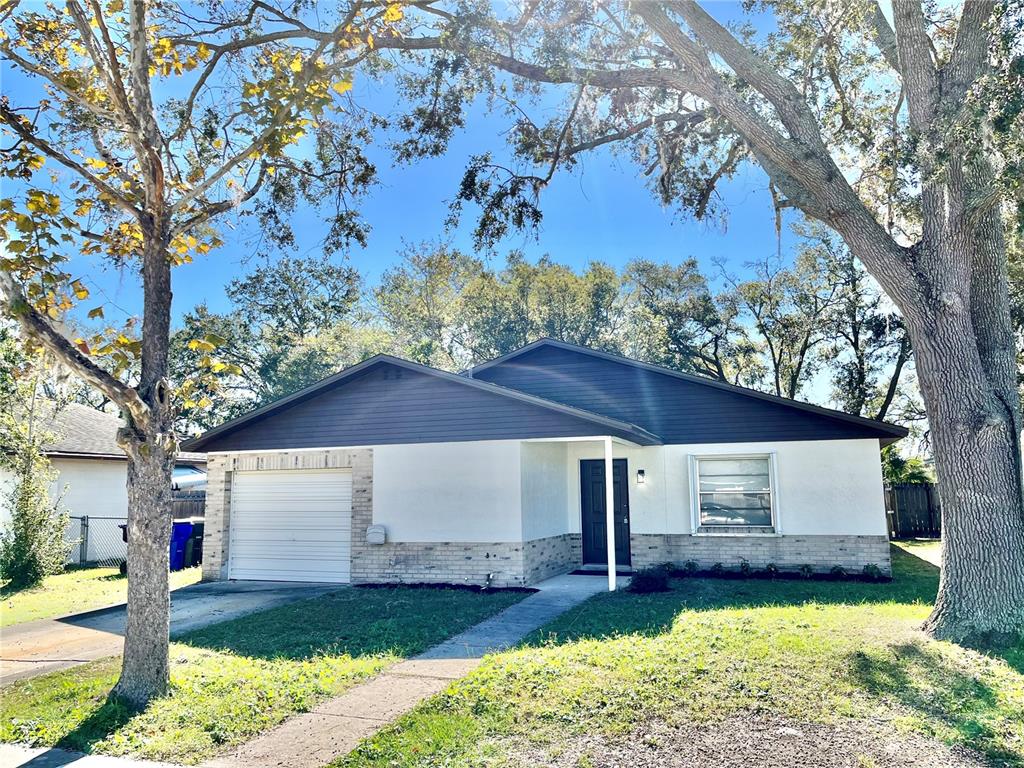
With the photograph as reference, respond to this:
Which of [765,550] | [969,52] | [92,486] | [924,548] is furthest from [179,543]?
[924,548]

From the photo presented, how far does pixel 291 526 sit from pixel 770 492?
9.33 m

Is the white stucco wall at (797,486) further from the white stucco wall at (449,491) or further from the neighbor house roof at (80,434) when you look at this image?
the neighbor house roof at (80,434)

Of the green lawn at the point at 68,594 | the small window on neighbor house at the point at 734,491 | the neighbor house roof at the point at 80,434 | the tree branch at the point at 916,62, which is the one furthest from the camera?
the neighbor house roof at the point at 80,434

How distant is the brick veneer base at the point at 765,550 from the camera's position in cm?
1221

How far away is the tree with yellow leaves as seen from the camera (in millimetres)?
5883

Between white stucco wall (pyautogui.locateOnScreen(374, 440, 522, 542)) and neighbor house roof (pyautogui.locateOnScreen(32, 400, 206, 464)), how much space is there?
17.3 feet

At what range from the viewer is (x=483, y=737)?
4.84 m

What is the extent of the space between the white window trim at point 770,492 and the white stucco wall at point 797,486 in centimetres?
4

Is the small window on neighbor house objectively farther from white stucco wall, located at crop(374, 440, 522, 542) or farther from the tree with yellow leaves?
the tree with yellow leaves

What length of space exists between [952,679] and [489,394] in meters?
7.57

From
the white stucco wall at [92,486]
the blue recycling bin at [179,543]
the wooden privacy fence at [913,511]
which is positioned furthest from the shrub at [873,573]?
the white stucco wall at [92,486]

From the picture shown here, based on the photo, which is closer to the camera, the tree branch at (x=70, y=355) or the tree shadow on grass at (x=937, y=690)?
the tree shadow on grass at (x=937, y=690)

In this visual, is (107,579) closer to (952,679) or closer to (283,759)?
(283,759)

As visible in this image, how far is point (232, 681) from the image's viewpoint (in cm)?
632
